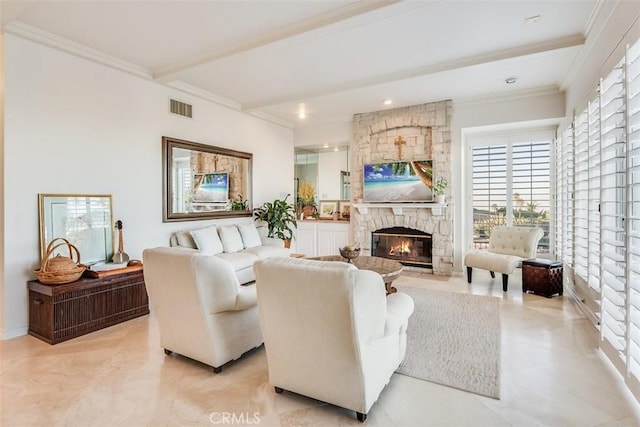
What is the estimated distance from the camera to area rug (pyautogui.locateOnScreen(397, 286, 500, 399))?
2.38 meters

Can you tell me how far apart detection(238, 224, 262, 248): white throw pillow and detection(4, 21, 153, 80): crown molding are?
98.7 inches

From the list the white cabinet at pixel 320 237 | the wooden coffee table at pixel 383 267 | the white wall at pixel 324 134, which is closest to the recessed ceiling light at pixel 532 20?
the wooden coffee table at pixel 383 267

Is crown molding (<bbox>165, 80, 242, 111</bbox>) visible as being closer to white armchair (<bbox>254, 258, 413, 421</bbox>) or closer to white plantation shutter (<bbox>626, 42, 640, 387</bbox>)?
white armchair (<bbox>254, 258, 413, 421</bbox>)

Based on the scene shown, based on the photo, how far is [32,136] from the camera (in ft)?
10.8

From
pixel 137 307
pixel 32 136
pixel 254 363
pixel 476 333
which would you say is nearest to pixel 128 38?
pixel 32 136

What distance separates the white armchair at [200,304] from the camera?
235cm

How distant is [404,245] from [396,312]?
4.24 meters

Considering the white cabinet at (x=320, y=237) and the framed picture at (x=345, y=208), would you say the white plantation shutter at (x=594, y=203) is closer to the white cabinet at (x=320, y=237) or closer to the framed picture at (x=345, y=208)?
the white cabinet at (x=320, y=237)

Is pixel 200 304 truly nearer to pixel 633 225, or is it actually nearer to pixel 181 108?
pixel 633 225

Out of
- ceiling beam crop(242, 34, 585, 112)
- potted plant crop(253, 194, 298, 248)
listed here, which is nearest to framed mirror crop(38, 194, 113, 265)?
potted plant crop(253, 194, 298, 248)

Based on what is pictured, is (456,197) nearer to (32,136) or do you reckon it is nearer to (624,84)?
(624,84)

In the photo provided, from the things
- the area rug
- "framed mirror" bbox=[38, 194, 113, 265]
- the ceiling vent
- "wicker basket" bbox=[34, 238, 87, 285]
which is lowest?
the area rug

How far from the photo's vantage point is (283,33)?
129 inches

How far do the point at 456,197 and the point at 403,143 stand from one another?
1322 millimetres
